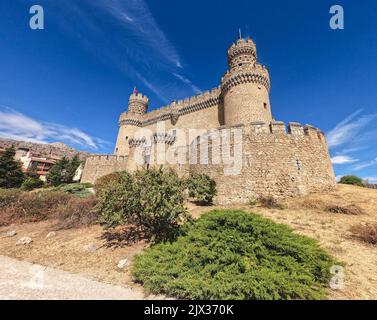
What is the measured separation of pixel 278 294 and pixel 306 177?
988 cm

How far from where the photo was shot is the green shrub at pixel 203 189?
39.8 feet

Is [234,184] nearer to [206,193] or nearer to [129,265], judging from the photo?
[206,193]

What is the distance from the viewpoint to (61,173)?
30469 mm

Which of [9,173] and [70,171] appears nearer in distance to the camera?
[9,173]

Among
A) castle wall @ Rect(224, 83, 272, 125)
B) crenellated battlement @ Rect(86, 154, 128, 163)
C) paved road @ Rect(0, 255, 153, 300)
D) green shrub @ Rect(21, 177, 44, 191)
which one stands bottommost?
paved road @ Rect(0, 255, 153, 300)

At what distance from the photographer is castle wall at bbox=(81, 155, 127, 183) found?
1031 inches

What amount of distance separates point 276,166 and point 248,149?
2.01 metres

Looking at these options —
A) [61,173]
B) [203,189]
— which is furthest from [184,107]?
[61,173]

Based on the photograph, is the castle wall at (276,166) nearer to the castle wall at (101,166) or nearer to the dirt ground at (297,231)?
the dirt ground at (297,231)

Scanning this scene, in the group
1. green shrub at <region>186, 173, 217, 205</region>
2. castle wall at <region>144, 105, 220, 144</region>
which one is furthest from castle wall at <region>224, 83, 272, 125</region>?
green shrub at <region>186, 173, 217, 205</region>

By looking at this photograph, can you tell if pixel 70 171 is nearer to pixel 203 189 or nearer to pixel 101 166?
pixel 101 166

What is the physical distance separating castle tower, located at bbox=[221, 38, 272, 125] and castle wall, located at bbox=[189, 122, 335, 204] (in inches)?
313

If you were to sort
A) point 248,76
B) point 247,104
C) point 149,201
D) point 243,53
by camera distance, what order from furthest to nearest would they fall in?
point 243,53
point 248,76
point 247,104
point 149,201

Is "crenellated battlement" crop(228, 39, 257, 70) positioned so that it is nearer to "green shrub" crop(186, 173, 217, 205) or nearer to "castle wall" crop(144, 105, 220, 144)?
"castle wall" crop(144, 105, 220, 144)
